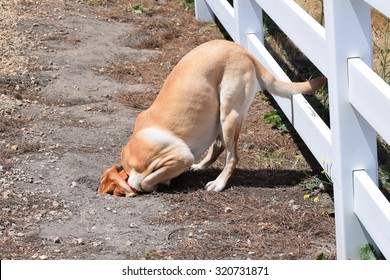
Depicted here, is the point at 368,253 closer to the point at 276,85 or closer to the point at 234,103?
the point at 234,103

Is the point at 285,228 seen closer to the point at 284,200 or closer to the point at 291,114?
the point at 284,200

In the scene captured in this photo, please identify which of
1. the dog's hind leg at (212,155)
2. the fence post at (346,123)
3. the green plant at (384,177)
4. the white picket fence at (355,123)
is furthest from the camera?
the dog's hind leg at (212,155)

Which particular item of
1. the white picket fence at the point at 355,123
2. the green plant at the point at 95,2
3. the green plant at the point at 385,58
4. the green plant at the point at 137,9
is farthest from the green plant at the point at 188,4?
the white picket fence at the point at 355,123

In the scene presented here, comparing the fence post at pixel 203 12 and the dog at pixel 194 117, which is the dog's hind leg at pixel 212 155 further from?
the fence post at pixel 203 12

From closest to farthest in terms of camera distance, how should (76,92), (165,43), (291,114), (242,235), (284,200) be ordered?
(242,235), (284,200), (291,114), (76,92), (165,43)

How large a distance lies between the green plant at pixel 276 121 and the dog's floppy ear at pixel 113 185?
162 cm

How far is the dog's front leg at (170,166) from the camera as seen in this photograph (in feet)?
21.4

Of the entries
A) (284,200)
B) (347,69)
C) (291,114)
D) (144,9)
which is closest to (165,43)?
(144,9)

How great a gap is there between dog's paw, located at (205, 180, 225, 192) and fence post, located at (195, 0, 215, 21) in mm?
4768

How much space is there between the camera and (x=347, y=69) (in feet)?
16.6

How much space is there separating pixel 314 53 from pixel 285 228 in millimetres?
1110

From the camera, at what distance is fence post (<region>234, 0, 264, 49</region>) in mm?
8547

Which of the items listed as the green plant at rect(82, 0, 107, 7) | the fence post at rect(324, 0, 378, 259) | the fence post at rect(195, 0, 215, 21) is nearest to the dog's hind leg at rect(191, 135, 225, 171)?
the fence post at rect(324, 0, 378, 259)

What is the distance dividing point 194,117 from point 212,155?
55 centimetres
